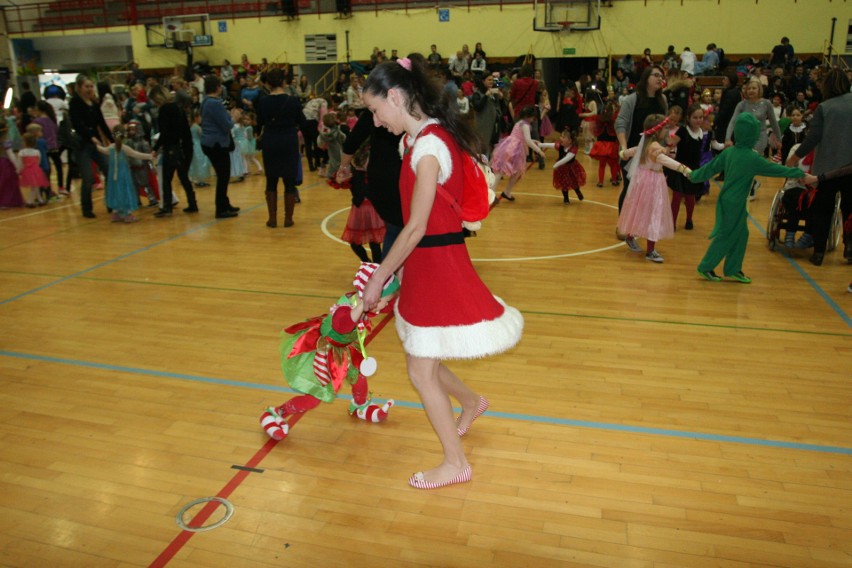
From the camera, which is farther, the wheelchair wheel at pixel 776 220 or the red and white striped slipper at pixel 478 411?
the wheelchair wheel at pixel 776 220

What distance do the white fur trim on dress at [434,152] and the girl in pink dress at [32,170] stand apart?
9.10 metres

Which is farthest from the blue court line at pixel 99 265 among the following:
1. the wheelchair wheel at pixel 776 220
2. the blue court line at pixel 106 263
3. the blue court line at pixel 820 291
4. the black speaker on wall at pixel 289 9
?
the black speaker on wall at pixel 289 9

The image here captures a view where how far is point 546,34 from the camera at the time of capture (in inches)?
780

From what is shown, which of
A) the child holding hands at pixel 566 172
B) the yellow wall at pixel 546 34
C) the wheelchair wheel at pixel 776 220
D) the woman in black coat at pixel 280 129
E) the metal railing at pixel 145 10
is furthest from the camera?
the metal railing at pixel 145 10

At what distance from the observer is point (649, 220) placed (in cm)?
616

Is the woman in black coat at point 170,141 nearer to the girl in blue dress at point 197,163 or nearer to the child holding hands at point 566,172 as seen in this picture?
the girl in blue dress at point 197,163

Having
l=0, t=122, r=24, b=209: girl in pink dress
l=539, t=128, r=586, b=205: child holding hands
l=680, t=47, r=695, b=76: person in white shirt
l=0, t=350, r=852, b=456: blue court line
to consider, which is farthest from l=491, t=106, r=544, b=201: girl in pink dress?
l=680, t=47, r=695, b=76: person in white shirt

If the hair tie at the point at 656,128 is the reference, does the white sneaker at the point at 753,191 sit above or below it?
below

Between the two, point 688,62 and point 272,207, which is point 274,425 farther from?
point 688,62

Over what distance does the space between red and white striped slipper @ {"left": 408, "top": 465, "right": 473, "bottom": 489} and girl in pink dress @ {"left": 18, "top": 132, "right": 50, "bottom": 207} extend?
9.03m

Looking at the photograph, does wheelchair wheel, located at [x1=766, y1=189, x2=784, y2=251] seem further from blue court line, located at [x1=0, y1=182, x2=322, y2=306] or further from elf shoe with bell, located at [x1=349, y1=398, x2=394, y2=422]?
blue court line, located at [x1=0, y1=182, x2=322, y2=306]

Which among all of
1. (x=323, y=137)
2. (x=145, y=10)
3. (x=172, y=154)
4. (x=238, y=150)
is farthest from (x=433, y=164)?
(x=145, y=10)

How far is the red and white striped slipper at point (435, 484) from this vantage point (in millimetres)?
2920

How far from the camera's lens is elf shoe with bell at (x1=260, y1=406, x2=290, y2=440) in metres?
3.33
